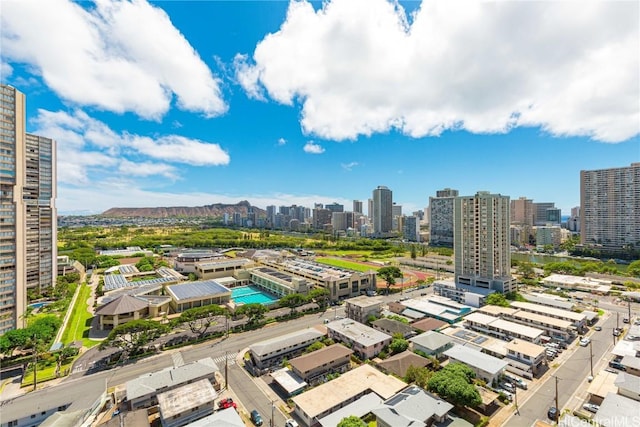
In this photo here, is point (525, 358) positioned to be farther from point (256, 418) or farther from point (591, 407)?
point (256, 418)

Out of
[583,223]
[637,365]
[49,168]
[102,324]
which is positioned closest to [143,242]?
[49,168]

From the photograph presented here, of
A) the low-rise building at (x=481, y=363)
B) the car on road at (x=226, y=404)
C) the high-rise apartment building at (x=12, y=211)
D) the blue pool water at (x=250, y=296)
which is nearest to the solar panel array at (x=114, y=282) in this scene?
the high-rise apartment building at (x=12, y=211)

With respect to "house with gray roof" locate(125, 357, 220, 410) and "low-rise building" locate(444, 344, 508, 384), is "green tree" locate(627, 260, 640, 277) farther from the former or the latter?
"house with gray roof" locate(125, 357, 220, 410)

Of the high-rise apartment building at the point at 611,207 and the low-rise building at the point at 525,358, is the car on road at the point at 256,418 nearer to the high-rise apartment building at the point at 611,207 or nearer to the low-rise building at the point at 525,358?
the low-rise building at the point at 525,358

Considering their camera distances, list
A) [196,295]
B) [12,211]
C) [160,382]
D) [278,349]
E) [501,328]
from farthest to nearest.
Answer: [196,295]
[501,328]
[12,211]
[278,349]
[160,382]

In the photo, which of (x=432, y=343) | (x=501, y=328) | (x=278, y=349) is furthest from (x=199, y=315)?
(x=501, y=328)

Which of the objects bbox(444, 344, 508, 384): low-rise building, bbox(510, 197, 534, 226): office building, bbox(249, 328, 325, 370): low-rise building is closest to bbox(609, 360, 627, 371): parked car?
bbox(444, 344, 508, 384): low-rise building
